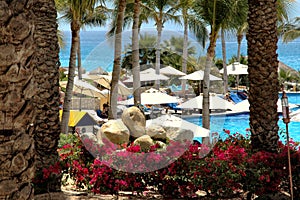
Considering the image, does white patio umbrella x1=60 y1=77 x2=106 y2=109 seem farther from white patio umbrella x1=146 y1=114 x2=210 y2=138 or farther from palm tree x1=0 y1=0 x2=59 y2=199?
palm tree x1=0 y1=0 x2=59 y2=199

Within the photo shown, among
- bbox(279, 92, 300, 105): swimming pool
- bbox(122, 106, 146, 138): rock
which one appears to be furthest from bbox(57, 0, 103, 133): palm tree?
bbox(279, 92, 300, 105): swimming pool

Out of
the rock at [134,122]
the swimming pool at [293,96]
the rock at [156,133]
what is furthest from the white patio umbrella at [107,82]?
the swimming pool at [293,96]

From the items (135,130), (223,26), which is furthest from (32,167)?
(223,26)

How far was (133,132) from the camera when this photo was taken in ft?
34.0

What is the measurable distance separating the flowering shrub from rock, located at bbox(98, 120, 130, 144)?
2.52 meters

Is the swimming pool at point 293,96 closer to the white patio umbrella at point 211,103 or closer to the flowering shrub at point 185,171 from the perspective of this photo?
the white patio umbrella at point 211,103

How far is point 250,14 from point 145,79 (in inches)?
508

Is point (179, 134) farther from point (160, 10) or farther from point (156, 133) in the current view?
point (160, 10)

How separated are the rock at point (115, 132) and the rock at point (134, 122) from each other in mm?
315

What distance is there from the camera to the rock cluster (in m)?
9.54

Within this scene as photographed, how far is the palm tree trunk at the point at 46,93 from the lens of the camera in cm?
678

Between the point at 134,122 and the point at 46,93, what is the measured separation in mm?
3883

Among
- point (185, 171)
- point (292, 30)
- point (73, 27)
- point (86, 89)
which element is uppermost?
point (292, 30)

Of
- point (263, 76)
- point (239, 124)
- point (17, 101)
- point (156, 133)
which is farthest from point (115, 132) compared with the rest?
point (239, 124)
